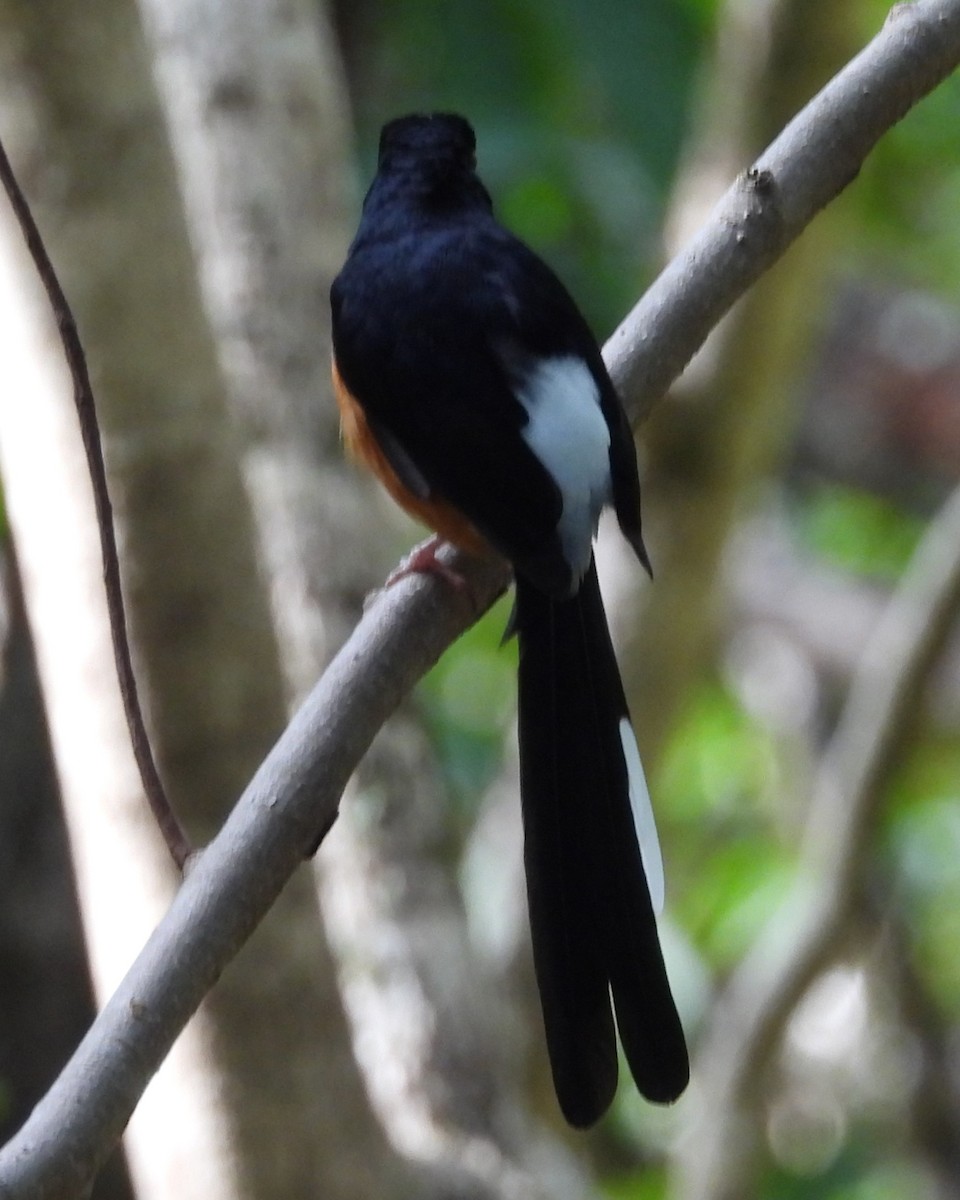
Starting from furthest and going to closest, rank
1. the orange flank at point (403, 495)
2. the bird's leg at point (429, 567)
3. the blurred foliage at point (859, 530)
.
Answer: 1. the blurred foliage at point (859, 530)
2. the orange flank at point (403, 495)
3. the bird's leg at point (429, 567)

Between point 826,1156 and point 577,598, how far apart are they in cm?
301

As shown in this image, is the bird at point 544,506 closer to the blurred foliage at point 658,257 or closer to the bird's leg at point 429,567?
the bird's leg at point 429,567

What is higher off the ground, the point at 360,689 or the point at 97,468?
the point at 97,468

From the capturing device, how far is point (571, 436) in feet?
5.49

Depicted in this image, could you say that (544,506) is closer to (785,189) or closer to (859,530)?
(785,189)

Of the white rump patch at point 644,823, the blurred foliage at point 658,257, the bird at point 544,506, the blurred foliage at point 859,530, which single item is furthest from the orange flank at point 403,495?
the blurred foliage at point 859,530

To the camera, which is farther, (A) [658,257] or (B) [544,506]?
(A) [658,257]

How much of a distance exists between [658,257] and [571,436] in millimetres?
1674

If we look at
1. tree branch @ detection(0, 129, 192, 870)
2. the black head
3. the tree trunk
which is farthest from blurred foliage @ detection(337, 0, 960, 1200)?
tree branch @ detection(0, 129, 192, 870)

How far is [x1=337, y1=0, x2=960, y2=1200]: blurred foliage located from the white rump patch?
1.02 metres

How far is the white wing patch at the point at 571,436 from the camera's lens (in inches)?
65.6

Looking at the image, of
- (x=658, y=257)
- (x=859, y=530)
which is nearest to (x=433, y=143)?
(x=658, y=257)

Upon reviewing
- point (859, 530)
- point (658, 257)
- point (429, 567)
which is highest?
point (429, 567)

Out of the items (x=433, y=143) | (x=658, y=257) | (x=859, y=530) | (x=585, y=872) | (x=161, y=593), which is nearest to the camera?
(x=585, y=872)
